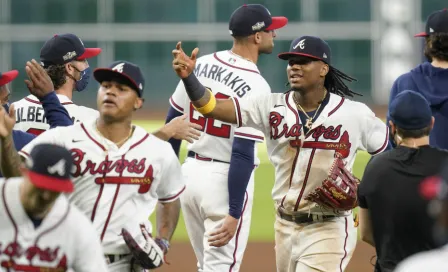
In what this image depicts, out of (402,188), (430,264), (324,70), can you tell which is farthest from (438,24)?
(430,264)

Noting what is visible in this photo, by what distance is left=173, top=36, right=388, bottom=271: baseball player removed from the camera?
20.3ft

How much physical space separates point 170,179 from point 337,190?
1.18 meters

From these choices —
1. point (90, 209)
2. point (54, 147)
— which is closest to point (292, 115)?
point (90, 209)

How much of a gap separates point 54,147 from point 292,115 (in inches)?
86.7

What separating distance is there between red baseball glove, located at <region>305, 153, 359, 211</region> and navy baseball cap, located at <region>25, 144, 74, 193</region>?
82.8 inches

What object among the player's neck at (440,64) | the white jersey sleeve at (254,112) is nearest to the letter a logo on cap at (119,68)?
the white jersey sleeve at (254,112)

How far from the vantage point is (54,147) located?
14.3ft

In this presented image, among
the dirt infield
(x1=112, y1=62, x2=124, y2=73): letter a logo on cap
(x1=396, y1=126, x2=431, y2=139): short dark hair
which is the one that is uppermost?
(x1=112, y1=62, x2=124, y2=73): letter a logo on cap

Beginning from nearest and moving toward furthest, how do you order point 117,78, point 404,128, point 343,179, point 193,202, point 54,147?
point 54,147, point 404,128, point 117,78, point 343,179, point 193,202

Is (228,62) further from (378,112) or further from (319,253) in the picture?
(378,112)

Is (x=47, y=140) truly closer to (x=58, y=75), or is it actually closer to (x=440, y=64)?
(x=58, y=75)

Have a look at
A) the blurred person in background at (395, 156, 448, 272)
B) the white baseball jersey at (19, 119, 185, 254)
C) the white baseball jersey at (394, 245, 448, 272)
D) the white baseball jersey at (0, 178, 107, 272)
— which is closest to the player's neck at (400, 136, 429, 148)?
the blurred person in background at (395, 156, 448, 272)

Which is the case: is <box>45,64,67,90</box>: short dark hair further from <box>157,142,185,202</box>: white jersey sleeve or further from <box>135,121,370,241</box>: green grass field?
<box>135,121,370,241</box>: green grass field

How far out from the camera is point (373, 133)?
20.7 ft
